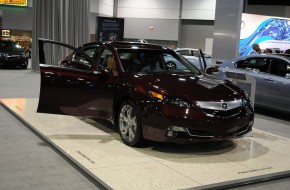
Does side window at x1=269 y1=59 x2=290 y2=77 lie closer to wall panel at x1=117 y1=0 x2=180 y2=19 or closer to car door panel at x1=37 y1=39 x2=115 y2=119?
car door panel at x1=37 y1=39 x2=115 y2=119

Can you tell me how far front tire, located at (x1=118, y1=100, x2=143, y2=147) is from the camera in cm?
542

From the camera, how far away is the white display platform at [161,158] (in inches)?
174

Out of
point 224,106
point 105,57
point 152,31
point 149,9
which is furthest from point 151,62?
point 149,9

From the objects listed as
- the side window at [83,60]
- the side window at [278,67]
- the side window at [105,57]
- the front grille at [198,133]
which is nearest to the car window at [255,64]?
the side window at [278,67]

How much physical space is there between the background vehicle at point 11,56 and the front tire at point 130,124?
43.4 ft

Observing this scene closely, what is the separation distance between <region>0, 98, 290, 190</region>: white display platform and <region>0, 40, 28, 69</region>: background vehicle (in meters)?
11.6

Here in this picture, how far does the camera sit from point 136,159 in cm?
508

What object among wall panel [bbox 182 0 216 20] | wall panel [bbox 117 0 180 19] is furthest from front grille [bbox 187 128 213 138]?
wall panel [bbox 117 0 180 19]

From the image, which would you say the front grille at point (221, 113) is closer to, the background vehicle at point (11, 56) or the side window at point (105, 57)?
the side window at point (105, 57)

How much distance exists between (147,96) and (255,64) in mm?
4628

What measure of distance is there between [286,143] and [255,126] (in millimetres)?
1351

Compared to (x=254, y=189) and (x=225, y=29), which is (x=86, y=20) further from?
(x=254, y=189)

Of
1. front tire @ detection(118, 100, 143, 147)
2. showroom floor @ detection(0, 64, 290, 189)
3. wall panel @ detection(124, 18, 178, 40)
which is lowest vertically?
showroom floor @ detection(0, 64, 290, 189)

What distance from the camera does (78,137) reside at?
6043 mm
